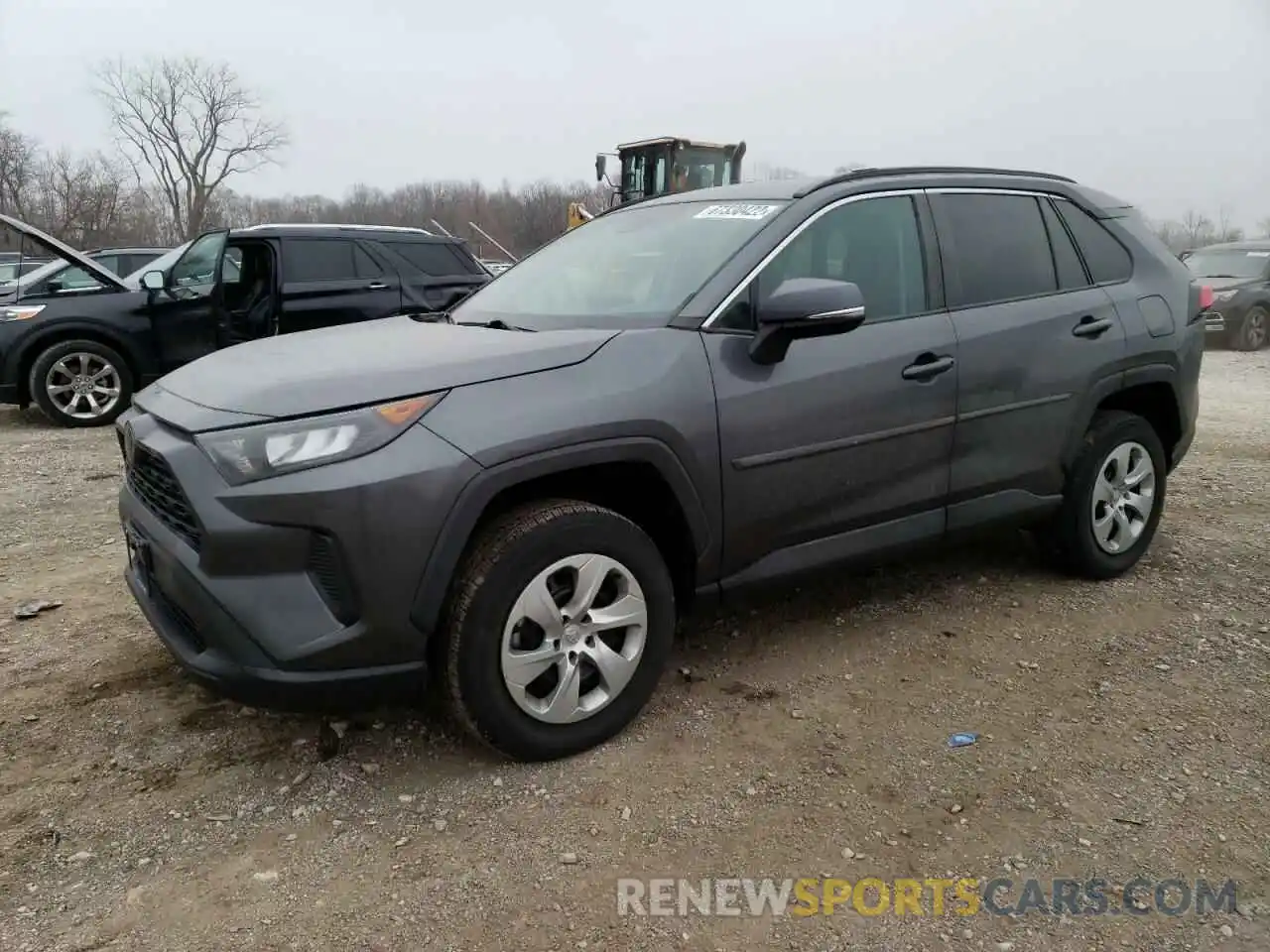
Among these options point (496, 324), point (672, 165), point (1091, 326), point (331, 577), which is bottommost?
point (331, 577)

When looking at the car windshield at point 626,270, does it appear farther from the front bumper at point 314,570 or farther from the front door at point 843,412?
the front bumper at point 314,570

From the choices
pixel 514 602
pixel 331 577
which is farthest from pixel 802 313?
pixel 331 577

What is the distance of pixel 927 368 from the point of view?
3.26 meters

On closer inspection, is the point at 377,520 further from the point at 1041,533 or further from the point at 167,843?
the point at 1041,533

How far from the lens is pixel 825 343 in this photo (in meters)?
3.05

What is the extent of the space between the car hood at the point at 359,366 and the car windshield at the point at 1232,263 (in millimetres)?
14986

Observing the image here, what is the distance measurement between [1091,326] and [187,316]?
24.2 ft

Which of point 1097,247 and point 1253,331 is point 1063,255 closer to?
point 1097,247

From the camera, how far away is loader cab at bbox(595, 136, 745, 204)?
1595 centimetres

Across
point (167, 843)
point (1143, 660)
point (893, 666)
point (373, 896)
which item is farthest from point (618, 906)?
point (1143, 660)

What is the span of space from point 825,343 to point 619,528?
981 mm

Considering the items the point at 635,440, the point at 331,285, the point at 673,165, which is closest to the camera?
the point at 635,440

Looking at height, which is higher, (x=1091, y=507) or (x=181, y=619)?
(x=181, y=619)

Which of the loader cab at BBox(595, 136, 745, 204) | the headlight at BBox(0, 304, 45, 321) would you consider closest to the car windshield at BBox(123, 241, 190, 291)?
the headlight at BBox(0, 304, 45, 321)
